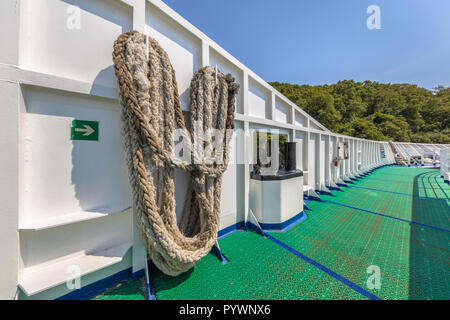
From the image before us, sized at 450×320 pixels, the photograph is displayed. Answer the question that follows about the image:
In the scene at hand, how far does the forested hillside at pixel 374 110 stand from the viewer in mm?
19531

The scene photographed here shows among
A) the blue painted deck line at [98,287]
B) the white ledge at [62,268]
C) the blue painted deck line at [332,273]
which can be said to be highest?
the white ledge at [62,268]

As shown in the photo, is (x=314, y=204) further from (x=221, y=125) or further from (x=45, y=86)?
(x=45, y=86)

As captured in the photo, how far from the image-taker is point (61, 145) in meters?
1.24

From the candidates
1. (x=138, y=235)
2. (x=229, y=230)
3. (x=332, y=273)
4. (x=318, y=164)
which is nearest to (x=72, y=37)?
(x=138, y=235)

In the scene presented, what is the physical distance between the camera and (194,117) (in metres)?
1.79

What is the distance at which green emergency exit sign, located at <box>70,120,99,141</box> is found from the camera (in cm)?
128

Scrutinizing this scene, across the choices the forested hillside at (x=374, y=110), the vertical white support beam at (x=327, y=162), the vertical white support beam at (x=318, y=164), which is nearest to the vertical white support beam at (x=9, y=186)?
the vertical white support beam at (x=318, y=164)

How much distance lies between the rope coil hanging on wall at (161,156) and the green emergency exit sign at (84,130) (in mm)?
252

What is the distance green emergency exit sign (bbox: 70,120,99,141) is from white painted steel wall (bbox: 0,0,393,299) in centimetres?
4

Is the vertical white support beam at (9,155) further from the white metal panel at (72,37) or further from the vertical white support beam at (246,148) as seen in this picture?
the vertical white support beam at (246,148)

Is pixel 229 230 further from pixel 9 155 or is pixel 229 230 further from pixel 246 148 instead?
pixel 9 155

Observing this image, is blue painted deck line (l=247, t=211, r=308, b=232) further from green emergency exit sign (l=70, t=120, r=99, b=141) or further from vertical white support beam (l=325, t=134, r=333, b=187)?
vertical white support beam (l=325, t=134, r=333, b=187)

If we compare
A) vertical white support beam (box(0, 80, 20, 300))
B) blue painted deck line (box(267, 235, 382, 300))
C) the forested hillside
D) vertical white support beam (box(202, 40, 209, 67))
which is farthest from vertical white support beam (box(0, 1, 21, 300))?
the forested hillside

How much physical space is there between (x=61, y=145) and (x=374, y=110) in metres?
39.5
